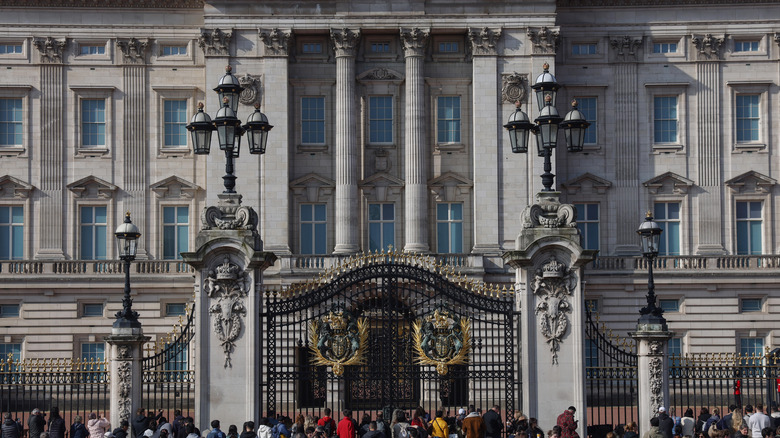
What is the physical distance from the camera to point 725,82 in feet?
184

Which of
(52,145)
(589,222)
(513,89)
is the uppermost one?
(513,89)

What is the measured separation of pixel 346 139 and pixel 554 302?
2581cm

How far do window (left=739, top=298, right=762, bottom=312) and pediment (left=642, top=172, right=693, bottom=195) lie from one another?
5118 mm

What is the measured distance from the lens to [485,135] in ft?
179

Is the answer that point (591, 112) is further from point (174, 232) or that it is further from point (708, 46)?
point (174, 232)

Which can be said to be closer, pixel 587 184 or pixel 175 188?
pixel 175 188

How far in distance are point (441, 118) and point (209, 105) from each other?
9.50 metres

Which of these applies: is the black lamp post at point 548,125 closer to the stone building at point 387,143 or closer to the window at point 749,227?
the stone building at point 387,143

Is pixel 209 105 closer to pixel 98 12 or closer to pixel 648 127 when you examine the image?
pixel 98 12

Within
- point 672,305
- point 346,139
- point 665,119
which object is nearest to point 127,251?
point 346,139

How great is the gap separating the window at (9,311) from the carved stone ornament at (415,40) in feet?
62.5

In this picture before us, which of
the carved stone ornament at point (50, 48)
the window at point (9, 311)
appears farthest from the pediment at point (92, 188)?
Result: the window at point (9, 311)

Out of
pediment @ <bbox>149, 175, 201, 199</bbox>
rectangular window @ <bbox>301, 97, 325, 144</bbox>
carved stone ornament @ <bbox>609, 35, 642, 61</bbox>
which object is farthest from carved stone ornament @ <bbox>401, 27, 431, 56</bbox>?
pediment @ <bbox>149, 175, 201, 199</bbox>

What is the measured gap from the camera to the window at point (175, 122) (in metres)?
56.2
